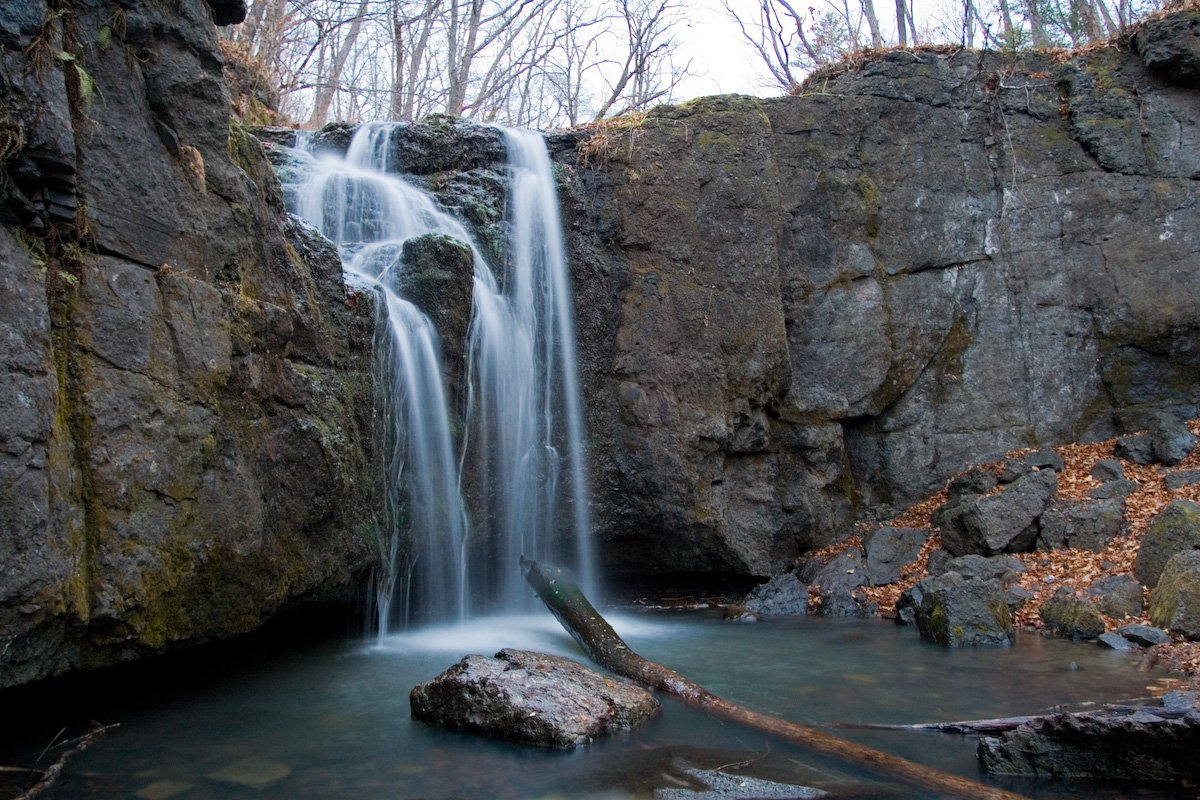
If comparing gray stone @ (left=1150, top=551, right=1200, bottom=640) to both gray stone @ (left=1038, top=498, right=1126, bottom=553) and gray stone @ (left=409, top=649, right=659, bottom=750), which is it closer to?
gray stone @ (left=1038, top=498, right=1126, bottom=553)

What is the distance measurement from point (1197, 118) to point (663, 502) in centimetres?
923

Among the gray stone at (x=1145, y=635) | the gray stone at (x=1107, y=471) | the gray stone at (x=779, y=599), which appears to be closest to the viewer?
the gray stone at (x=1145, y=635)

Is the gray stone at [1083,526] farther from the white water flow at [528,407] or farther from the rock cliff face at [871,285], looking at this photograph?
the white water flow at [528,407]

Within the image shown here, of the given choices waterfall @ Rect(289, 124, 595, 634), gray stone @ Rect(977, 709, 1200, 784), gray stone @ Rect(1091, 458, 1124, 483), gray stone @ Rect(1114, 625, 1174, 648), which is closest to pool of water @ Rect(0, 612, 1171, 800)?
gray stone @ Rect(977, 709, 1200, 784)

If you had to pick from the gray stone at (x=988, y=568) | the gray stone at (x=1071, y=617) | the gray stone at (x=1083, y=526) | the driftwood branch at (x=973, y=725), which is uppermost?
the gray stone at (x=1083, y=526)

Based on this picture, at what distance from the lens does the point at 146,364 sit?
16.0 feet

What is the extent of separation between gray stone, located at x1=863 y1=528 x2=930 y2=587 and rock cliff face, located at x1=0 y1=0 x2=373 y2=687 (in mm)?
5986

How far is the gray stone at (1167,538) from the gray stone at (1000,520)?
1.28 meters

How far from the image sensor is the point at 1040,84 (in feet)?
39.5

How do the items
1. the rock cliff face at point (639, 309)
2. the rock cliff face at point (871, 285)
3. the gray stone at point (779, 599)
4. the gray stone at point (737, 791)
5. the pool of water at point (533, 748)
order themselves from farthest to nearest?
the rock cliff face at point (871, 285), the gray stone at point (779, 599), the rock cliff face at point (639, 309), the pool of water at point (533, 748), the gray stone at point (737, 791)

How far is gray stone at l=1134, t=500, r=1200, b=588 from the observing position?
764 cm

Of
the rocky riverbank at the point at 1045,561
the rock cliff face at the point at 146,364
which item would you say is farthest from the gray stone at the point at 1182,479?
the rock cliff face at the point at 146,364

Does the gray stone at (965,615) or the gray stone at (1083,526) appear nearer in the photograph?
the gray stone at (965,615)

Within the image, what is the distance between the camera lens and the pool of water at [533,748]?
396 centimetres
